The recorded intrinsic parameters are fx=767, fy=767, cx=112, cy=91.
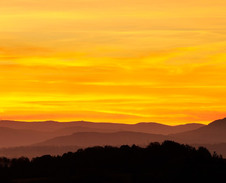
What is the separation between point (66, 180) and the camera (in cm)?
11362

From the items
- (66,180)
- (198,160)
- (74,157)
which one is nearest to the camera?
(66,180)

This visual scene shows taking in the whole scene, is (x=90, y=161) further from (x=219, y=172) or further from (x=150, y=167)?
(x=219, y=172)

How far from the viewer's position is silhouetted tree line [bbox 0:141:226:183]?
11888 cm

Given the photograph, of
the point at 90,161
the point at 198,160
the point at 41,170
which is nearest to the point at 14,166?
the point at 41,170

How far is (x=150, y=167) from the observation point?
13738 centimetres

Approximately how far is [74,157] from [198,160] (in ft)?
84.9

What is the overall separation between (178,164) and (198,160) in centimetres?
639

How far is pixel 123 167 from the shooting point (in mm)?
136375

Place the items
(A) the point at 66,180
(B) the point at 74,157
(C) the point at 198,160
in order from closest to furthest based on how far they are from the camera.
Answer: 1. (A) the point at 66,180
2. (C) the point at 198,160
3. (B) the point at 74,157

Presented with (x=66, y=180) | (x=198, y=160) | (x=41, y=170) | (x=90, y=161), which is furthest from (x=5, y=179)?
(x=198, y=160)

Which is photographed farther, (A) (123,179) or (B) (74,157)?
(B) (74,157)

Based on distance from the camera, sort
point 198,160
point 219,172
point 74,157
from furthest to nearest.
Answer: point 74,157, point 198,160, point 219,172

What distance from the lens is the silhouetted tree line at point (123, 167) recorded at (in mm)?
118875

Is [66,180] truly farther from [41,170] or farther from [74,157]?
[74,157]
